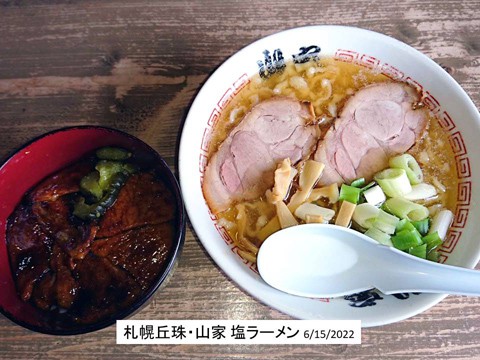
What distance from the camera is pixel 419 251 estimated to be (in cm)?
118

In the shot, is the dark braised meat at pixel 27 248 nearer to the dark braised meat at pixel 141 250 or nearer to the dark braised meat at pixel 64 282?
the dark braised meat at pixel 64 282

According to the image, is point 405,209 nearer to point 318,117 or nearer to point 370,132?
point 370,132

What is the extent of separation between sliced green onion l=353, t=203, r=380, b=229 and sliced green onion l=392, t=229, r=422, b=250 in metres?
0.07

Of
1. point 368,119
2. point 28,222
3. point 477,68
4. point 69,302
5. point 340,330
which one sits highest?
point 477,68

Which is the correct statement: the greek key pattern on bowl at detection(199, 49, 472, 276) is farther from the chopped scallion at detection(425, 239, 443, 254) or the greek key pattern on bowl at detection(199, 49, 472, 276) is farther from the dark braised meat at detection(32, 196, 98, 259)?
the dark braised meat at detection(32, 196, 98, 259)

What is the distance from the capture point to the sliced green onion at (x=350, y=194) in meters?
1.23

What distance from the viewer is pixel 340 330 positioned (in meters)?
1.24

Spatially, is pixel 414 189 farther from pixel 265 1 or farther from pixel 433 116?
pixel 265 1

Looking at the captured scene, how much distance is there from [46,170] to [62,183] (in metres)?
0.06

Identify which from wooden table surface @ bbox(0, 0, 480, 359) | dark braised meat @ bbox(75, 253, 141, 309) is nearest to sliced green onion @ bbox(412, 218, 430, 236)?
wooden table surface @ bbox(0, 0, 480, 359)

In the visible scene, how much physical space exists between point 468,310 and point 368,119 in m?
0.58

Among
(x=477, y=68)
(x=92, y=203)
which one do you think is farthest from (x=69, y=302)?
(x=477, y=68)
